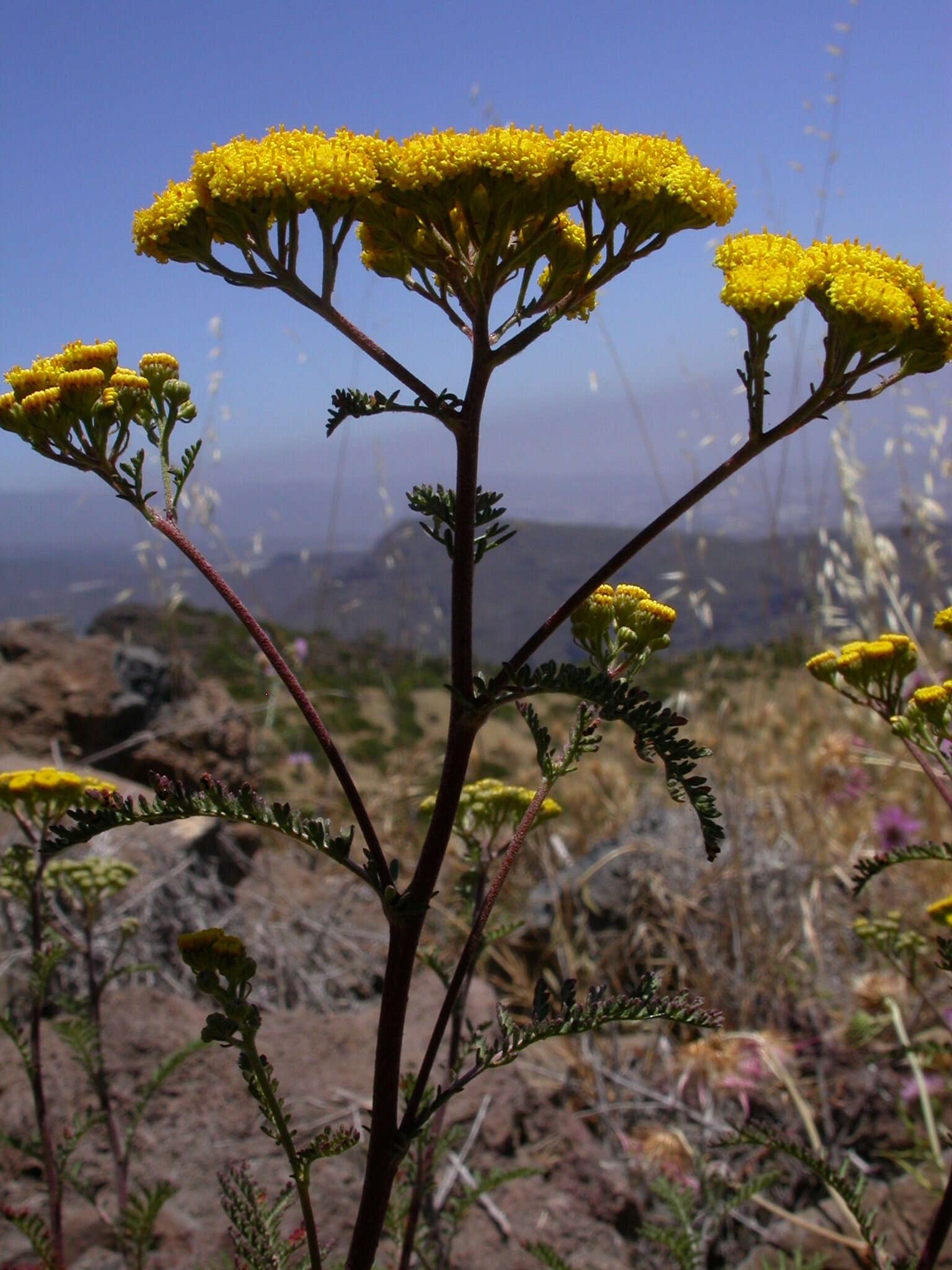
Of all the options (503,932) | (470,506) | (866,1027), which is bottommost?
(866,1027)

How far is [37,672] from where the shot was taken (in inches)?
279

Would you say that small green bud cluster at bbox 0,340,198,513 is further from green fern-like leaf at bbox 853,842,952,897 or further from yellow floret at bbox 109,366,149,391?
green fern-like leaf at bbox 853,842,952,897

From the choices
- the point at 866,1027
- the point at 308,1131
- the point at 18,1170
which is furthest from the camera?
the point at 866,1027

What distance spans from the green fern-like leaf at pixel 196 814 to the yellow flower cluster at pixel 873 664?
1297mm

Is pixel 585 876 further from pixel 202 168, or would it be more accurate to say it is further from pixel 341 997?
pixel 202 168

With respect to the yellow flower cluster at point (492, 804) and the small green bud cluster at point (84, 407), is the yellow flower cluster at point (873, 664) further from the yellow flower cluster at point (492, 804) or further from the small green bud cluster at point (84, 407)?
the small green bud cluster at point (84, 407)

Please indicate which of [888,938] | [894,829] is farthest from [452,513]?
[894,829]

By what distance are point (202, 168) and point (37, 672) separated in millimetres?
6349

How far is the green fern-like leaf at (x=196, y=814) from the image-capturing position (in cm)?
126

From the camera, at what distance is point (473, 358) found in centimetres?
144

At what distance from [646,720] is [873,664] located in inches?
44.4

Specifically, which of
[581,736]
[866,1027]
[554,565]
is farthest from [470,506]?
[554,565]

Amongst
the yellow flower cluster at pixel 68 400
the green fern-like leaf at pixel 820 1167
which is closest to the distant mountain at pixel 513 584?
the green fern-like leaf at pixel 820 1167

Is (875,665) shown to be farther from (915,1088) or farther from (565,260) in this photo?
(915,1088)
